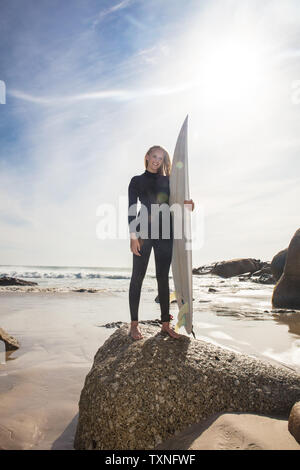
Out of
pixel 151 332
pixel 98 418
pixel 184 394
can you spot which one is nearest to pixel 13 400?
pixel 98 418

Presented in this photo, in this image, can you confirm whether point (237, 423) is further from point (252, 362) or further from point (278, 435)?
point (252, 362)

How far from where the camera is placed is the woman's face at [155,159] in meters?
3.79

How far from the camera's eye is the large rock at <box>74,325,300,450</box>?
2.27 m

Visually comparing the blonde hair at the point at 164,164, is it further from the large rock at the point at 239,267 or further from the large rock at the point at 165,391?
the large rock at the point at 239,267

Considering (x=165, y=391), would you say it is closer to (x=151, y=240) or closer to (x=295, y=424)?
(x=295, y=424)

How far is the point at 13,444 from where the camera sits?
7.70ft

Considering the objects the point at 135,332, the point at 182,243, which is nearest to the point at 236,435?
the point at 135,332

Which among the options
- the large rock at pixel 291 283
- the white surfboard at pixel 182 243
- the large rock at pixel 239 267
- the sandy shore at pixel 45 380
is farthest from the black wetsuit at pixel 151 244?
the large rock at pixel 239 267

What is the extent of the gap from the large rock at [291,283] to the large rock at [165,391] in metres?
6.76

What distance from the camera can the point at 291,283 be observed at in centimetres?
912

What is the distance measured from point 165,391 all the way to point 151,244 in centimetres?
165

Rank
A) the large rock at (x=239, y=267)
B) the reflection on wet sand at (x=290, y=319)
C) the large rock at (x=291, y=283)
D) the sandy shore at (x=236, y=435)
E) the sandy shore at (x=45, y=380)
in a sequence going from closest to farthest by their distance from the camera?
the sandy shore at (x=236, y=435) < the sandy shore at (x=45, y=380) < the reflection on wet sand at (x=290, y=319) < the large rock at (x=291, y=283) < the large rock at (x=239, y=267)
